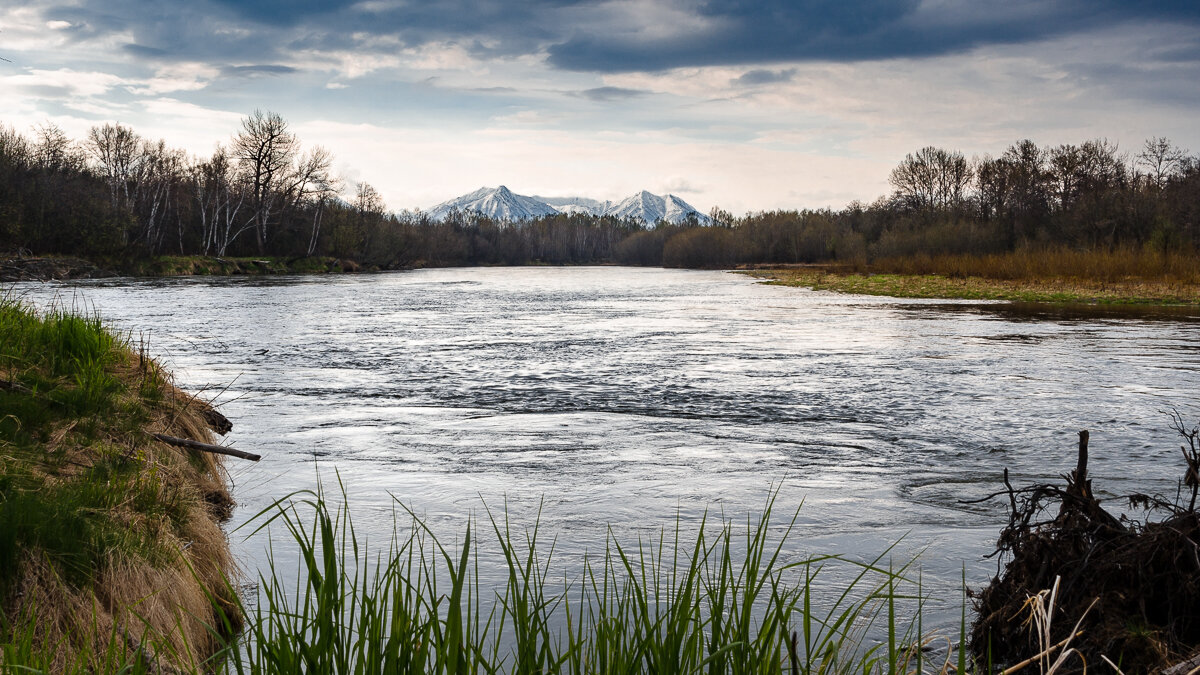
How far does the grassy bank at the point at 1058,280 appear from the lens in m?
34.6

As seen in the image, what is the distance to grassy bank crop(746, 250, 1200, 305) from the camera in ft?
113

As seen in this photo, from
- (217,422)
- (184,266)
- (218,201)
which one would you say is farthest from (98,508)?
(218,201)

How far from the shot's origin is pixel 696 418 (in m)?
11.0

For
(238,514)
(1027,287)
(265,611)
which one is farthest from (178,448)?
(1027,287)

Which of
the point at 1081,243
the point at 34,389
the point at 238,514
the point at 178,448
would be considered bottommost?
the point at 238,514

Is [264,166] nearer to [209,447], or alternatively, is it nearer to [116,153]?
[116,153]

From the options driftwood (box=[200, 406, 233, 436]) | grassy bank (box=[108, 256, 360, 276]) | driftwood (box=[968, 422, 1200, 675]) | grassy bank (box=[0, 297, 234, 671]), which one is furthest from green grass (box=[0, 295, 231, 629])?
grassy bank (box=[108, 256, 360, 276])

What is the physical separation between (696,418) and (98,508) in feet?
24.1

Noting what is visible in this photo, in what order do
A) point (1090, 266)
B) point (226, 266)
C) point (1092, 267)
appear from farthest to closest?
point (226, 266)
point (1090, 266)
point (1092, 267)

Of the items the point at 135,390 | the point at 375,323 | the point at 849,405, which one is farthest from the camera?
the point at 375,323

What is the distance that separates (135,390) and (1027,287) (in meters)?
40.6

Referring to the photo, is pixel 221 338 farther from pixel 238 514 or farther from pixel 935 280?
pixel 935 280

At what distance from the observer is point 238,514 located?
23.0 ft

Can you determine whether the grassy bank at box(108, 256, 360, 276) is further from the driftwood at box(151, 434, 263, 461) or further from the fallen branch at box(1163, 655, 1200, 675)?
the fallen branch at box(1163, 655, 1200, 675)
